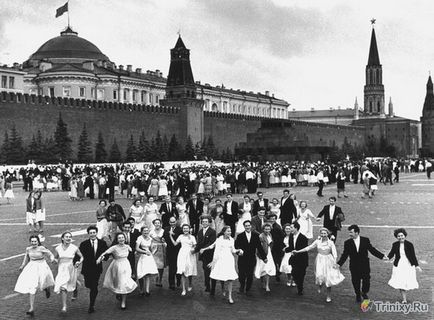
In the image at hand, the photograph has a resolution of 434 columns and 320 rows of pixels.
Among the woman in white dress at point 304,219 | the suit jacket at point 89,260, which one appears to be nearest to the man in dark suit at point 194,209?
the woman in white dress at point 304,219

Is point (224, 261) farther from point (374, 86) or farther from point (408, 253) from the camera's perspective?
point (374, 86)

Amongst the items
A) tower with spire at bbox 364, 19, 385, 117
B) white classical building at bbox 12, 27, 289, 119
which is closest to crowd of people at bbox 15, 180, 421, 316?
white classical building at bbox 12, 27, 289, 119

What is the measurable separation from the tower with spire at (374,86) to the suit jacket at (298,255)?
3976 inches

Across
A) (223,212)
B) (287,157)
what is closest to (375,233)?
(223,212)

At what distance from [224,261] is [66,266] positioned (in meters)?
1.72

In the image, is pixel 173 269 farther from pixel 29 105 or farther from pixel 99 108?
pixel 99 108

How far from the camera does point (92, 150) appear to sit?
4522 cm

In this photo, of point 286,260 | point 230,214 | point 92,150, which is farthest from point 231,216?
point 92,150

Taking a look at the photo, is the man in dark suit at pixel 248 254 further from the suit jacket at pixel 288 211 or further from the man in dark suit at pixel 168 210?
the suit jacket at pixel 288 211

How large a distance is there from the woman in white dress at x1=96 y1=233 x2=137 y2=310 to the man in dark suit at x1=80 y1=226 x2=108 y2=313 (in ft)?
0.34

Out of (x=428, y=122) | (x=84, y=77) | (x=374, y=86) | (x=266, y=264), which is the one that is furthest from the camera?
(x=428, y=122)

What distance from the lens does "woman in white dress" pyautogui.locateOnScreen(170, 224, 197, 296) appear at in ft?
23.7

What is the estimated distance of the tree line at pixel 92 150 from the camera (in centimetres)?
3666

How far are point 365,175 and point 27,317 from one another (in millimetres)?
14611
